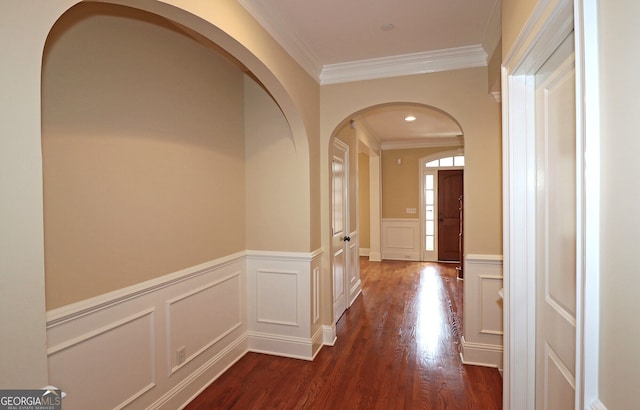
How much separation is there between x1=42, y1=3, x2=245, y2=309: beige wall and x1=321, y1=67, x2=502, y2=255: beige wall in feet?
5.91

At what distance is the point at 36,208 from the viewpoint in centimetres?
91

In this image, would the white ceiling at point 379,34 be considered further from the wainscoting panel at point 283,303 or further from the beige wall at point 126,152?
the wainscoting panel at point 283,303

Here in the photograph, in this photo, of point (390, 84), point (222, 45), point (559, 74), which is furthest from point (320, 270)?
point (559, 74)

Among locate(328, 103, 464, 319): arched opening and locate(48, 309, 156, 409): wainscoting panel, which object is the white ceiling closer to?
locate(48, 309, 156, 409): wainscoting panel

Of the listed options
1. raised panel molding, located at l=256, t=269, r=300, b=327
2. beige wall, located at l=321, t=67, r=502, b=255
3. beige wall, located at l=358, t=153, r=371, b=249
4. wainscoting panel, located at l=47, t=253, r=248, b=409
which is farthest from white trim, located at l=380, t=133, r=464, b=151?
wainscoting panel, located at l=47, t=253, r=248, b=409

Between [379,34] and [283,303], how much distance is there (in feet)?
7.87

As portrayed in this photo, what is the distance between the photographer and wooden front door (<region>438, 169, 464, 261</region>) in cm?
711

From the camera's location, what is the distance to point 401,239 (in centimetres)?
743

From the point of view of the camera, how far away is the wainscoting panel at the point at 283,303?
116 inches

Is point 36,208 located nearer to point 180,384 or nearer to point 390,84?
point 180,384

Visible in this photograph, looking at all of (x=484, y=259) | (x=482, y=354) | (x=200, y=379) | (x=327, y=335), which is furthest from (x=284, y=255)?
(x=482, y=354)

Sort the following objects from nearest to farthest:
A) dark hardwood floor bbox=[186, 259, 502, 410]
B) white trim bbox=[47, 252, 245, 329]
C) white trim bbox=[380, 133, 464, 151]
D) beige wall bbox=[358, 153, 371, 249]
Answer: white trim bbox=[47, 252, 245, 329] < dark hardwood floor bbox=[186, 259, 502, 410] < white trim bbox=[380, 133, 464, 151] < beige wall bbox=[358, 153, 371, 249]

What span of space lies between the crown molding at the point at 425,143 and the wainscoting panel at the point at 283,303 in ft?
15.9

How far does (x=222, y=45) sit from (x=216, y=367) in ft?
7.71
